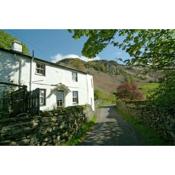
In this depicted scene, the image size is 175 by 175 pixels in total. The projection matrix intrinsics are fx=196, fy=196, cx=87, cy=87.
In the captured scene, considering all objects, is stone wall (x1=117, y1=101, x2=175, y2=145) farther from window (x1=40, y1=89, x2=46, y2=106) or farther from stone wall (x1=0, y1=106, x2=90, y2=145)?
window (x1=40, y1=89, x2=46, y2=106)

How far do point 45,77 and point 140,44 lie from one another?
38.0 feet

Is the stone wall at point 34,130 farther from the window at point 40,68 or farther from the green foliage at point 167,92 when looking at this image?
the window at point 40,68

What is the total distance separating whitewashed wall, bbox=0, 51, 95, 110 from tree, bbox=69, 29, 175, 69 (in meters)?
7.41

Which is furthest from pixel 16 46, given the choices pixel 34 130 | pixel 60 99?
pixel 34 130

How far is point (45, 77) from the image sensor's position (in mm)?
17219

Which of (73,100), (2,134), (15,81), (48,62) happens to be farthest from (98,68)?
(2,134)

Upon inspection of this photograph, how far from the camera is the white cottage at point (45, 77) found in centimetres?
1362

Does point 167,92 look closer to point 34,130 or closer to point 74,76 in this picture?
point 34,130

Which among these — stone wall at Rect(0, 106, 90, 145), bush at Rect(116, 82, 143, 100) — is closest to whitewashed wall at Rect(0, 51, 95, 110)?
bush at Rect(116, 82, 143, 100)

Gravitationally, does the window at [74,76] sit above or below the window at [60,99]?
above

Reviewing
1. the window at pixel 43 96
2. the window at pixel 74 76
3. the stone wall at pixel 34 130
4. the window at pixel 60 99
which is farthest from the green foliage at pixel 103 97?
the stone wall at pixel 34 130

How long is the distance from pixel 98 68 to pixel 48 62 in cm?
3072

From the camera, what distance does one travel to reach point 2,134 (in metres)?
5.28
